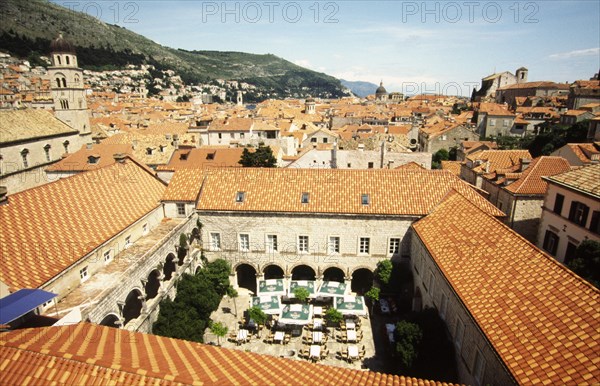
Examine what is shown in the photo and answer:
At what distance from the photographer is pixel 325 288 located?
26.7 m

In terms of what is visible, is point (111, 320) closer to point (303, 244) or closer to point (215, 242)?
point (215, 242)

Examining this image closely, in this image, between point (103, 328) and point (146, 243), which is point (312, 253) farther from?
point (103, 328)

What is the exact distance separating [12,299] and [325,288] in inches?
781

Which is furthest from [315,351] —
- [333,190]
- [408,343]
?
[333,190]

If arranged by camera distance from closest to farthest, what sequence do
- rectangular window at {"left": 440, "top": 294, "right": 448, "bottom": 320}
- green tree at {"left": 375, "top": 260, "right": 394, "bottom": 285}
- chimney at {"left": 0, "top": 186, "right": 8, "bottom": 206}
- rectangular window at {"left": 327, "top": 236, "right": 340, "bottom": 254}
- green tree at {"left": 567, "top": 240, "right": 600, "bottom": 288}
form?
green tree at {"left": 567, "top": 240, "right": 600, "bottom": 288}, rectangular window at {"left": 440, "top": 294, "right": 448, "bottom": 320}, chimney at {"left": 0, "top": 186, "right": 8, "bottom": 206}, green tree at {"left": 375, "top": 260, "right": 394, "bottom": 285}, rectangular window at {"left": 327, "top": 236, "right": 340, "bottom": 254}

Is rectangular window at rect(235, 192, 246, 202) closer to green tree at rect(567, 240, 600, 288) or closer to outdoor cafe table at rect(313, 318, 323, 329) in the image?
outdoor cafe table at rect(313, 318, 323, 329)

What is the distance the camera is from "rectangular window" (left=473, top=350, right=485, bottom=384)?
14.1m

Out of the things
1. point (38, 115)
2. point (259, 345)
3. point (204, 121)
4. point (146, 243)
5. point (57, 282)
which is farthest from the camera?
point (204, 121)

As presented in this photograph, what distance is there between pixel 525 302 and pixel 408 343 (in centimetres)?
676

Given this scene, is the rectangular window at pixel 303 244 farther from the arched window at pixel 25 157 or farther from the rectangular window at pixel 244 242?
the arched window at pixel 25 157

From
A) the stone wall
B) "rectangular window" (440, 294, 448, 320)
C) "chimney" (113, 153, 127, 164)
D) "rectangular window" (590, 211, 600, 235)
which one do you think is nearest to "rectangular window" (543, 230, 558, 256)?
"rectangular window" (590, 211, 600, 235)

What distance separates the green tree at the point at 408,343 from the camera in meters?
18.1

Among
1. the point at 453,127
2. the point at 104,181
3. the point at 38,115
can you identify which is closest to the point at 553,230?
the point at 104,181

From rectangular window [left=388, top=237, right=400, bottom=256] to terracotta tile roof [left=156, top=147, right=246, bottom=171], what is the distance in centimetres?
2252
